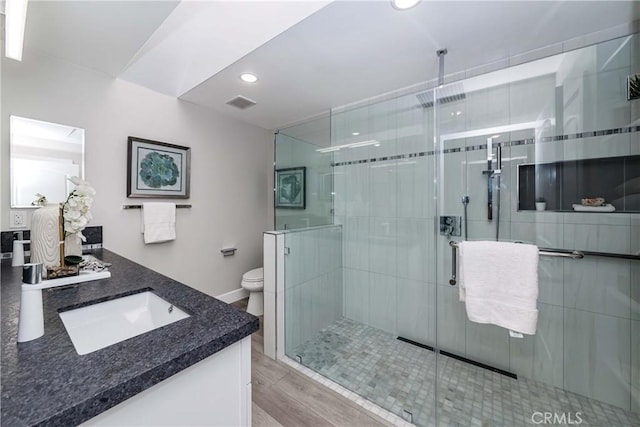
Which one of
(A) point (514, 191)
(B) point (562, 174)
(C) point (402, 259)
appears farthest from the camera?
(C) point (402, 259)

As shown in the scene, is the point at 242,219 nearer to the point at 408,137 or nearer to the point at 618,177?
the point at 408,137

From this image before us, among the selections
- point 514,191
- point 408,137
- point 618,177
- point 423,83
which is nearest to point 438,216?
point 514,191

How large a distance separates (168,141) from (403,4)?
2.27m

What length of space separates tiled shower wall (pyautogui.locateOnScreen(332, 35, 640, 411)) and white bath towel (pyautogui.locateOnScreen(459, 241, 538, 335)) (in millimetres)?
417

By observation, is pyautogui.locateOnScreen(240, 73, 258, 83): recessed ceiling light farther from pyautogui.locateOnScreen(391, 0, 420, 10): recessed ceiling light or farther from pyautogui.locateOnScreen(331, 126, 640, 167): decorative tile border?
pyautogui.locateOnScreen(331, 126, 640, 167): decorative tile border

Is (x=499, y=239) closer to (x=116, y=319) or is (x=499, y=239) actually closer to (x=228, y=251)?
(x=116, y=319)

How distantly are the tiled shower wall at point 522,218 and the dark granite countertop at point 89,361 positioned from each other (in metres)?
1.77

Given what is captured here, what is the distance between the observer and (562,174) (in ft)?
5.35

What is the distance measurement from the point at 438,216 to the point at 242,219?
2.24m

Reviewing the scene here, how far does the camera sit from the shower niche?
146 centimetres

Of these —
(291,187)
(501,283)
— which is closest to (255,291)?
(291,187)

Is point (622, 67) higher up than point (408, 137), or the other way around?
point (622, 67)

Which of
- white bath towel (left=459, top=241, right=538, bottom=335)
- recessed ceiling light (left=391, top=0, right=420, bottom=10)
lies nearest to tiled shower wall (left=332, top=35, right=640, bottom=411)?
white bath towel (left=459, top=241, right=538, bottom=335)

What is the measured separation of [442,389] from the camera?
1645 millimetres
